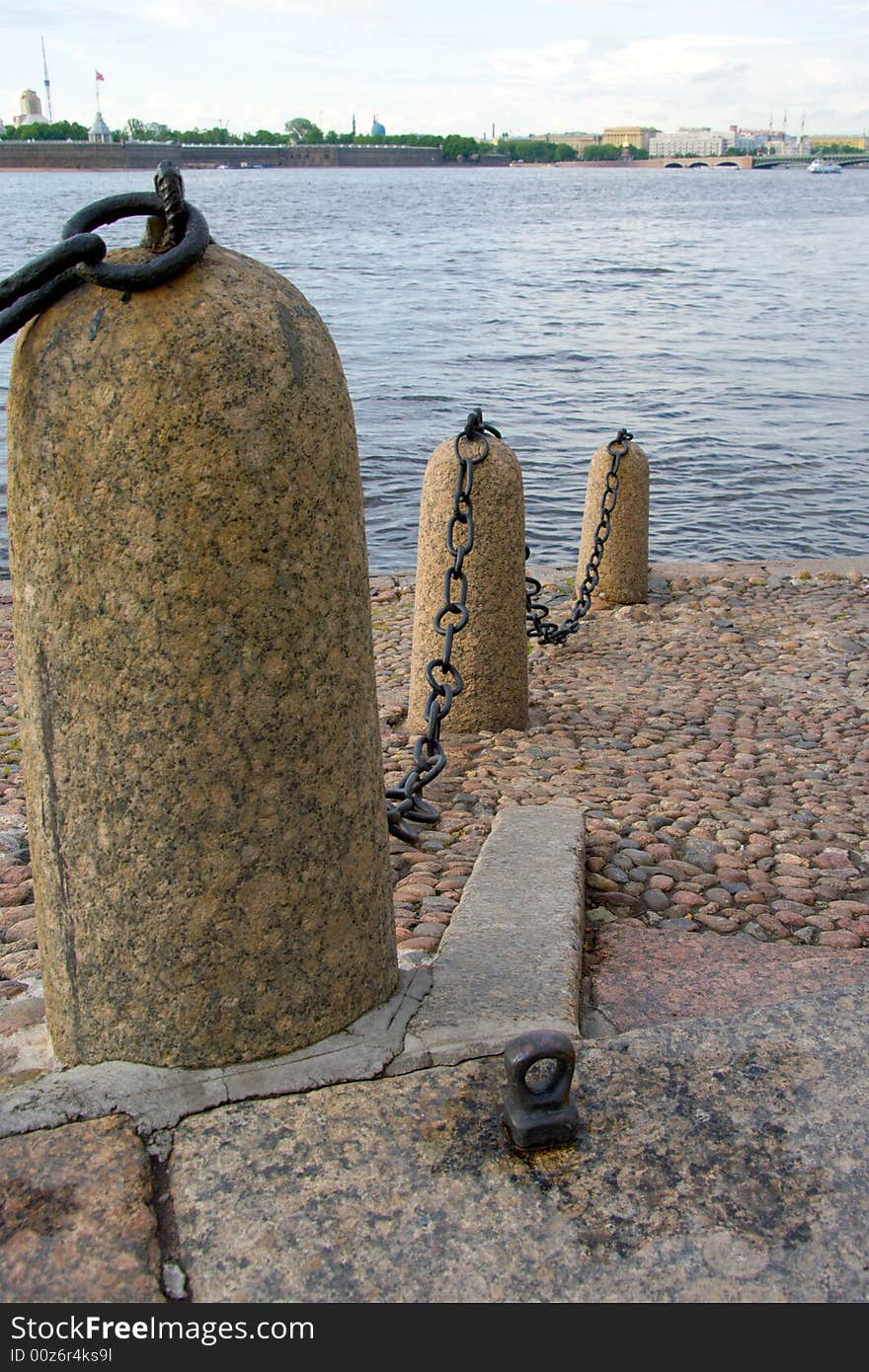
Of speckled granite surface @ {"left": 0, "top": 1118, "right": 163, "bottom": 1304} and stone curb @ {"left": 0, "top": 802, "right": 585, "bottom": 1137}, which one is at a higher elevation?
speckled granite surface @ {"left": 0, "top": 1118, "right": 163, "bottom": 1304}

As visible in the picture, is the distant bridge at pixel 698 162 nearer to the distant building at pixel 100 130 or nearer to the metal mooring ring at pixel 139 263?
the distant building at pixel 100 130

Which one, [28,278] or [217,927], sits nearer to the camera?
[28,278]

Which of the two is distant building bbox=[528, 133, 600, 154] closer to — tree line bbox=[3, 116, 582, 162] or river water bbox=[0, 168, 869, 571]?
tree line bbox=[3, 116, 582, 162]

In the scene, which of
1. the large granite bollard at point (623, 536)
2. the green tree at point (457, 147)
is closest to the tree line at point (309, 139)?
the green tree at point (457, 147)

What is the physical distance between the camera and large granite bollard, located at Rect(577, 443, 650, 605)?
7.25m

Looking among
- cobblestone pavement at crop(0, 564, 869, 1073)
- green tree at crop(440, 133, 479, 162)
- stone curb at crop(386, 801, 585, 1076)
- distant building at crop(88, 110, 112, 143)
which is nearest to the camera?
stone curb at crop(386, 801, 585, 1076)

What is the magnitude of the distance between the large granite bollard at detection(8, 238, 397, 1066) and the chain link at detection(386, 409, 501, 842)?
0.79 metres

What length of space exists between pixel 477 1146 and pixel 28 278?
1.46 metres

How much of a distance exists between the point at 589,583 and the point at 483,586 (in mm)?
2368

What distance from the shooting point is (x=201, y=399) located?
1799 mm

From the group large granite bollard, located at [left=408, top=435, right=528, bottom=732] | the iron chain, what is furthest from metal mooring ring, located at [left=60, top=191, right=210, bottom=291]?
large granite bollard, located at [left=408, top=435, right=528, bottom=732]

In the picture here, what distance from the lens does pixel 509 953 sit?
253 cm
